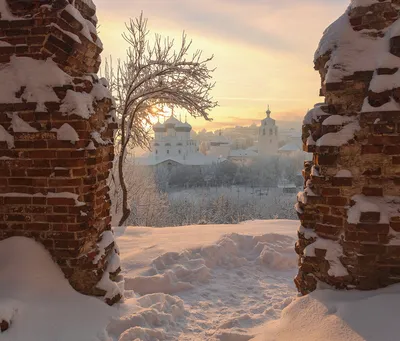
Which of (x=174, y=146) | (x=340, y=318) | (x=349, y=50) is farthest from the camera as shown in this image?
(x=174, y=146)

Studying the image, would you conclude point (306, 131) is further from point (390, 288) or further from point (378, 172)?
point (390, 288)

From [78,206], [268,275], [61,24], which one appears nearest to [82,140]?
[78,206]

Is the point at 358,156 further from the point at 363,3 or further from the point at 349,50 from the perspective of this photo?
the point at 363,3

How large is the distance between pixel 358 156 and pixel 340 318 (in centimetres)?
121

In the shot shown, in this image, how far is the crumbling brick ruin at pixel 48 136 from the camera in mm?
2492

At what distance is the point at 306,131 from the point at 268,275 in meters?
2.26

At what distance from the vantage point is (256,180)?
46938 millimetres

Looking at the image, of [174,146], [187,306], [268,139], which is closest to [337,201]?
[187,306]

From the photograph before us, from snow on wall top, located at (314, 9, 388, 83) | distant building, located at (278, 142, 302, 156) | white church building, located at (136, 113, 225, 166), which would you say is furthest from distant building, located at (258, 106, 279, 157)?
snow on wall top, located at (314, 9, 388, 83)

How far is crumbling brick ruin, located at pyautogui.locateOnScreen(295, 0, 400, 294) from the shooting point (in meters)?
2.39

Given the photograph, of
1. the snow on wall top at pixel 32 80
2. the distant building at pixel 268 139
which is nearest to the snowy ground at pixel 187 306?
the snow on wall top at pixel 32 80

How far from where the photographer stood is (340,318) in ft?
7.03

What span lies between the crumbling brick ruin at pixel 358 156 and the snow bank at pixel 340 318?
6.9 inches

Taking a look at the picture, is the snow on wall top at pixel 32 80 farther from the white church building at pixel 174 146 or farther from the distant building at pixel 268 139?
the distant building at pixel 268 139
